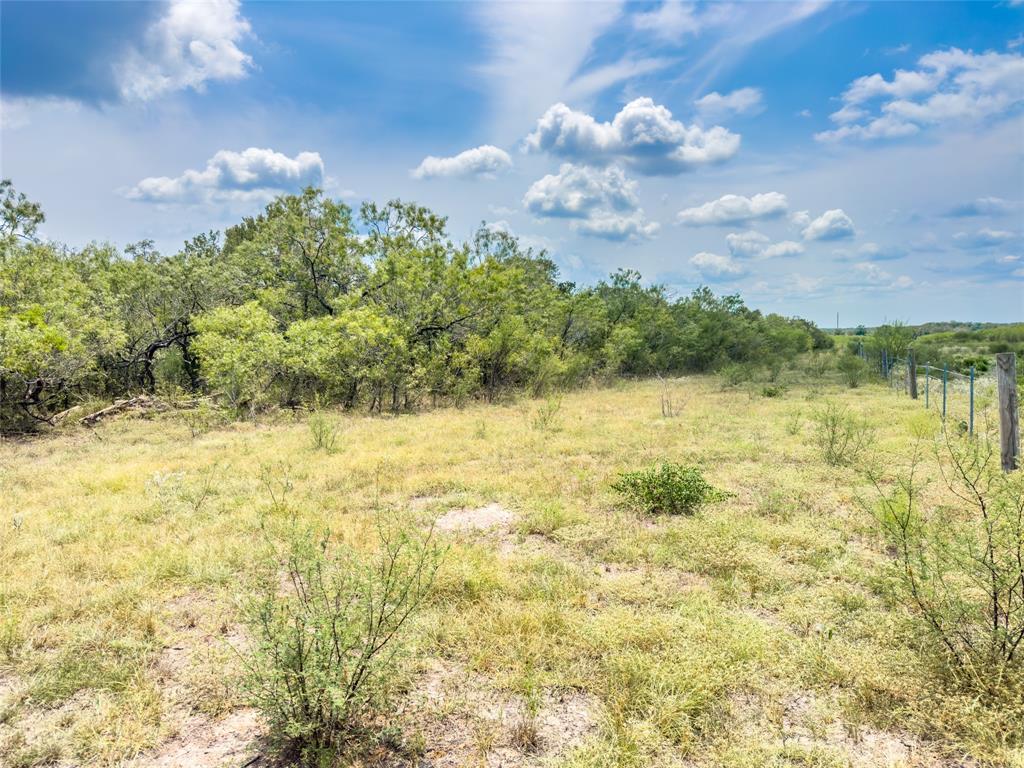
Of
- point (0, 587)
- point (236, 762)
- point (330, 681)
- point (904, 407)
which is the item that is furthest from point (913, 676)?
point (904, 407)

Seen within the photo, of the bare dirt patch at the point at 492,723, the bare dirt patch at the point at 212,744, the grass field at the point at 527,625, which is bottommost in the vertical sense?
the bare dirt patch at the point at 492,723

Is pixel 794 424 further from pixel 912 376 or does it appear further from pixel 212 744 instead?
pixel 212 744

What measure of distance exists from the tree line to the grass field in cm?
617

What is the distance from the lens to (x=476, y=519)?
6.66 meters

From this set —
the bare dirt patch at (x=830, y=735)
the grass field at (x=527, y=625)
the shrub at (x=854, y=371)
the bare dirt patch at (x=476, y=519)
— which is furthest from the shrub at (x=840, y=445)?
the shrub at (x=854, y=371)

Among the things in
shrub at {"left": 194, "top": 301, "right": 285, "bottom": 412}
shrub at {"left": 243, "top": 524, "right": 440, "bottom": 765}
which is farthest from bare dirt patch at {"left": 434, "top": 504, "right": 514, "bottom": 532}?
shrub at {"left": 194, "top": 301, "right": 285, "bottom": 412}

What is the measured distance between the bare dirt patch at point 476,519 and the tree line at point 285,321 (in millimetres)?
10060

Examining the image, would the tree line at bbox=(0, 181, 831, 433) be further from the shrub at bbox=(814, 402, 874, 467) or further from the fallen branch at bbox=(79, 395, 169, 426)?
the shrub at bbox=(814, 402, 874, 467)

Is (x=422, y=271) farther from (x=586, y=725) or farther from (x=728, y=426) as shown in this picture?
(x=586, y=725)

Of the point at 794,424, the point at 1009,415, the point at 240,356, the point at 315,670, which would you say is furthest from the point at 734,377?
the point at 315,670

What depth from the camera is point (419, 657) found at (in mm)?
3771

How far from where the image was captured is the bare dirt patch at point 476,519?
20.9ft

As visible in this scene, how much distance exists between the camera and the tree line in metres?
13.7

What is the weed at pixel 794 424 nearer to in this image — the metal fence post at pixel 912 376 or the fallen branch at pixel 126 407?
the metal fence post at pixel 912 376
